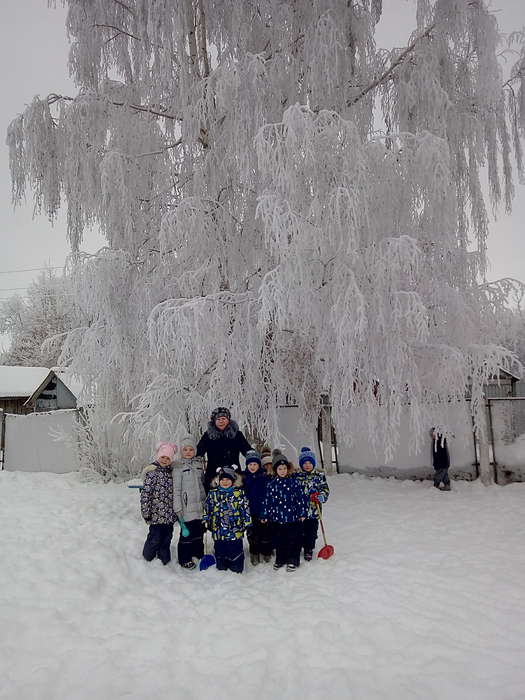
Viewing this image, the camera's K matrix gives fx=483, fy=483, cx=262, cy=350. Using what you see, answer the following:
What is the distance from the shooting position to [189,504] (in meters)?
4.83

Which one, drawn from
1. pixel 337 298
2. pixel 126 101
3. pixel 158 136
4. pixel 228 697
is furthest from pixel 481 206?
pixel 228 697

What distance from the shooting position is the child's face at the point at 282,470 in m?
4.89

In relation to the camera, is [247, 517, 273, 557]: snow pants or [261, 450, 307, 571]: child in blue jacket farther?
[247, 517, 273, 557]: snow pants

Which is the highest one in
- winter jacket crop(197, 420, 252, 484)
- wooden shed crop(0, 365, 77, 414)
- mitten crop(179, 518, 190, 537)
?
wooden shed crop(0, 365, 77, 414)

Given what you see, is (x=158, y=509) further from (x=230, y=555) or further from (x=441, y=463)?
(x=441, y=463)

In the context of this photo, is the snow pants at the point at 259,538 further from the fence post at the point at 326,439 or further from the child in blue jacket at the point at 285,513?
the fence post at the point at 326,439

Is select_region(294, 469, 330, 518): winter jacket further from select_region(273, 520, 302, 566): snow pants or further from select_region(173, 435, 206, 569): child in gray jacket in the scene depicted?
select_region(173, 435, 206, 569): child in gray jacket

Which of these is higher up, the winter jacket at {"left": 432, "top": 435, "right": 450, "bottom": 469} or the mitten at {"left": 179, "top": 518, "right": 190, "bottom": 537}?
the winter jacket at {"left": 432, "top": 435, "right": 450, "bottom": 469}

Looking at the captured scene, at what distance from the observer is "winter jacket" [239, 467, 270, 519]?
4930mm

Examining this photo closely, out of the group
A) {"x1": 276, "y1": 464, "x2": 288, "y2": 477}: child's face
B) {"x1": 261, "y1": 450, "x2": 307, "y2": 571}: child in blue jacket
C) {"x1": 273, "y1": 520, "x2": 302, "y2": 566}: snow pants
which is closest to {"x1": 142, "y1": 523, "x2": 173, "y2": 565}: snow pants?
{"x1": 261, "y1": 450, "x2": 307, "y2": 571}: child in blue jacket

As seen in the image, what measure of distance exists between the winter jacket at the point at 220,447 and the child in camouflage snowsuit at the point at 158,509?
483 mm

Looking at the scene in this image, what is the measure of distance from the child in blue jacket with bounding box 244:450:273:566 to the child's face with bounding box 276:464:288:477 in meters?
0.20

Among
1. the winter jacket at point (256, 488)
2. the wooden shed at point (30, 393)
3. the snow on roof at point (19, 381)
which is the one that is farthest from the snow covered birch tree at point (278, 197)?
the snow on roof at point (19, 381)

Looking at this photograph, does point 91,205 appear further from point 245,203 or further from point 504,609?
point 504,609
